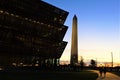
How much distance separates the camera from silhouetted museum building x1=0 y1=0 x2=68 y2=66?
196 ft

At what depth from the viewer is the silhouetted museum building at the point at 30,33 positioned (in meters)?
59.6

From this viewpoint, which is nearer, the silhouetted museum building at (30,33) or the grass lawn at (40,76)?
the grass lawn at (40,76)

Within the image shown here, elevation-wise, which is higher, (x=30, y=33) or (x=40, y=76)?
(x=30, y=33)

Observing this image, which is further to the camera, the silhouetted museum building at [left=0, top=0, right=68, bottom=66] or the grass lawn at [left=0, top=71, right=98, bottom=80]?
the silhouetted museum building at [left=0, top=0, right=68, bottom=66]

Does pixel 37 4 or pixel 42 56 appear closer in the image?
pixel 37 4

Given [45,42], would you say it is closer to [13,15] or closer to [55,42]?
[55,42]

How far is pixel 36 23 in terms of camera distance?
67.3 metres

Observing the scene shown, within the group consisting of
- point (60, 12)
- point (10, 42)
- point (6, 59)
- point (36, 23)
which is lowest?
point (6, 59)

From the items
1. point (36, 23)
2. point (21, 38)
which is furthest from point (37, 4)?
point (21, 38)

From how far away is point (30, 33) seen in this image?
66.2 meters

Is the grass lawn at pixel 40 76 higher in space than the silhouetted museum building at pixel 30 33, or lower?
lower

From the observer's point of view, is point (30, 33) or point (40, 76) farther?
point (30, 33)

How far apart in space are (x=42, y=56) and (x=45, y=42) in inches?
189

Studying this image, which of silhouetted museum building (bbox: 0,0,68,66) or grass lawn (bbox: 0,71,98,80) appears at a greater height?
silhouetted museum building (bbox: 0,0,68,66)
